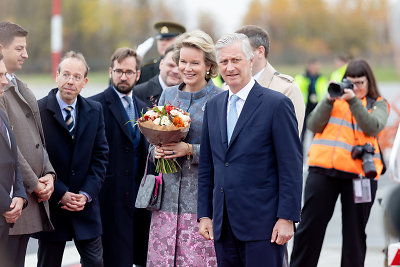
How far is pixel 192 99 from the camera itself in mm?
4840

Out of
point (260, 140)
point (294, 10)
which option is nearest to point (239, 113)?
point (260, 140)

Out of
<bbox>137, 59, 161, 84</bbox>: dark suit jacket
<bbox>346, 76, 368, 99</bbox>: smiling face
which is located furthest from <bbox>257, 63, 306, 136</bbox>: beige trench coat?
<bbox>137, 59, 161, 84</bbox>: dark suit jacket

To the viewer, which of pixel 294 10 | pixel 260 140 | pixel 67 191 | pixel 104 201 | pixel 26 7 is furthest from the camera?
pixel 294 10

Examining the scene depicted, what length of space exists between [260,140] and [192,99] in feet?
3.42

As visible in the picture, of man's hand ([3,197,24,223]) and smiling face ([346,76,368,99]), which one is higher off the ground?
smiling face ([346,76,368,99])

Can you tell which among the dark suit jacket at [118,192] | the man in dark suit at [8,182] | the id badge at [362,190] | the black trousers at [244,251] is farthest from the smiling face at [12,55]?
the id badge at [362,190]

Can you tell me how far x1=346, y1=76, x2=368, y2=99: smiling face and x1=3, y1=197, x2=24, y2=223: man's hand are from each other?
3.16 metres

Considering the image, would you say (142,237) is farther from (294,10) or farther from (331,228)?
(294,10)

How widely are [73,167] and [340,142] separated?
7.56ft

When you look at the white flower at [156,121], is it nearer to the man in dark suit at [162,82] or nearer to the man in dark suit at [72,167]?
the man in dark suit at [72,167]

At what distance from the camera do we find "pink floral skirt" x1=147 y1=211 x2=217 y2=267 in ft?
15.4

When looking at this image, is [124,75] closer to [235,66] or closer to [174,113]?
[174,113]

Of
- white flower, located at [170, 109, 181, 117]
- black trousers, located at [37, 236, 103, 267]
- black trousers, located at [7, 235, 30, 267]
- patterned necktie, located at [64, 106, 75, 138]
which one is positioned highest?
white flower, located at [170, 109, 181, 117]

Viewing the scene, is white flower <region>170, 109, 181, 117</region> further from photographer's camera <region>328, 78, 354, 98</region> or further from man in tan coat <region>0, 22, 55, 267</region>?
photographer's camera <region>328, 78, 354, 98</region>
